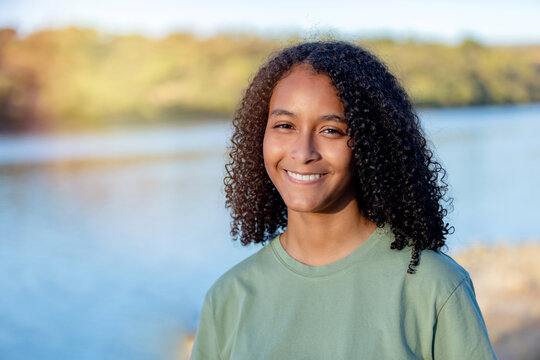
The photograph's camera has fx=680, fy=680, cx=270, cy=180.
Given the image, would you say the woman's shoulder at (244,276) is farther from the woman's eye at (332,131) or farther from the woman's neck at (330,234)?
the woman's eye at (332,131)

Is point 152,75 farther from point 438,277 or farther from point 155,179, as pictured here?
point 438,277

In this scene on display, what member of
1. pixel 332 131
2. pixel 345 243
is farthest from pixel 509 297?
pixel 332 131

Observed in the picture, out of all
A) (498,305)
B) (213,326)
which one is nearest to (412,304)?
(213,326)

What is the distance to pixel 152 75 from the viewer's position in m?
21.4

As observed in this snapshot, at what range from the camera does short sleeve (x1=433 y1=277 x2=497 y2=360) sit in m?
1.34

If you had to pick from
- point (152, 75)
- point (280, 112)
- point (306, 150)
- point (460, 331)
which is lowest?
point (460, 331)

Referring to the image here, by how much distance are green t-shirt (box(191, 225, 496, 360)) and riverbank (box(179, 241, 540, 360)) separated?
3059 mm

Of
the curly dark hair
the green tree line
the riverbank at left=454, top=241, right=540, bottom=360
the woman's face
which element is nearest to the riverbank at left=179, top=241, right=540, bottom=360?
the riverbank at left=454, top=241, right=540, bottom=360

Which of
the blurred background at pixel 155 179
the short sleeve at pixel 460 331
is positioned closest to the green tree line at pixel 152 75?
the blurred background at pixel 155 179

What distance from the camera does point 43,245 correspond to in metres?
12.3

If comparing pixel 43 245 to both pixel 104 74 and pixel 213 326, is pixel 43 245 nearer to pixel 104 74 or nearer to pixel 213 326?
pixel 104 74

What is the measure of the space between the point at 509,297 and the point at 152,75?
17343 millimetres

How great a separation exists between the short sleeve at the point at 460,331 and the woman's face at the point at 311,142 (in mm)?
345

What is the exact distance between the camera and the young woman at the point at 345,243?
4.55 ft
